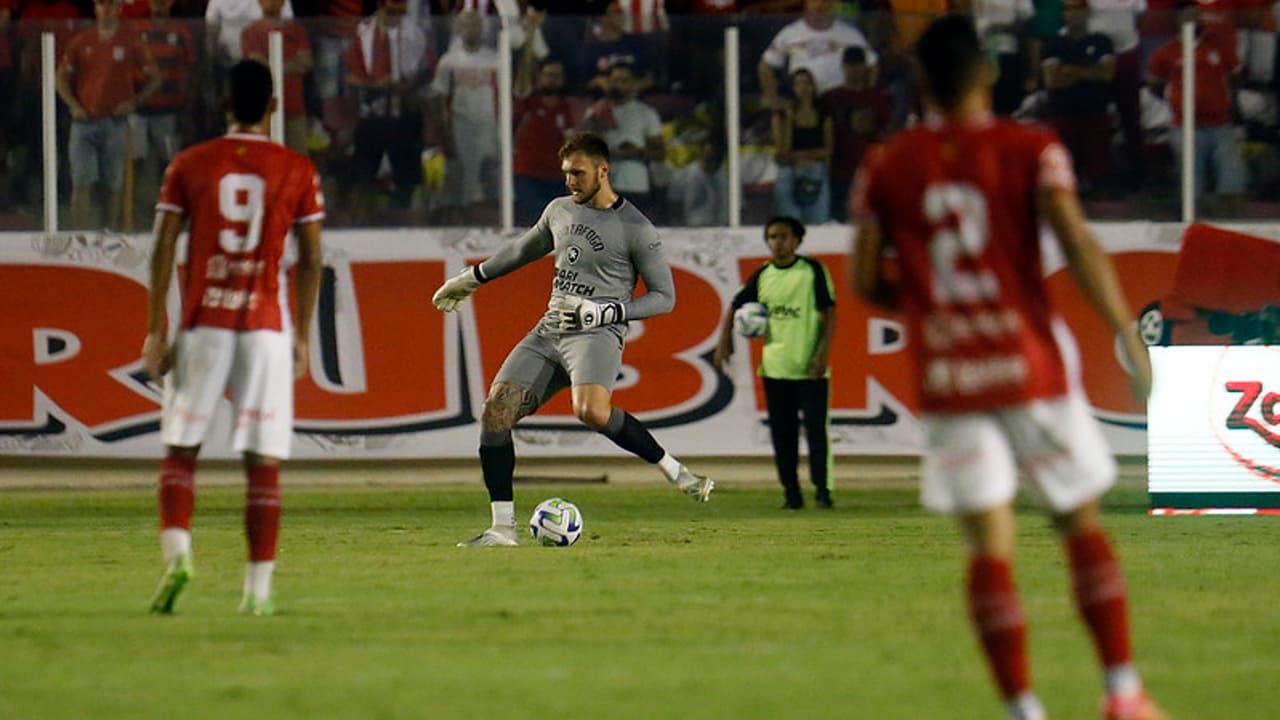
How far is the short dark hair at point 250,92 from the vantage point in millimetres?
8523

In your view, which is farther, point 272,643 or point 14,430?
point 14,430

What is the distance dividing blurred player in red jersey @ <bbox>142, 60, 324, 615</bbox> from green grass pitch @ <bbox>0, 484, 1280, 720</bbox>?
595 millimetres

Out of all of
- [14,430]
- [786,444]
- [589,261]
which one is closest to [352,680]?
[589,261]

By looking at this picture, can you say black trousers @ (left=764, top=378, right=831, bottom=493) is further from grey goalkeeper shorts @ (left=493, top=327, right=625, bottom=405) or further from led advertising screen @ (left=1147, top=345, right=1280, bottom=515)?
grey goalkeeper shorts @ (left=493, top=327, right=625, bottom=405)

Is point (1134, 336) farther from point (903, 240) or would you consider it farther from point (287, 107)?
point (287, 107)

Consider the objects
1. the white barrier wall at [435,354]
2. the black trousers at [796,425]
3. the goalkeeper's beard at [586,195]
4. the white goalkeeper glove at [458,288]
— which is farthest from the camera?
the white barrier wall at [435,354]

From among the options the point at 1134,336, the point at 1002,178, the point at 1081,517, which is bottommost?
the point at 1081,517

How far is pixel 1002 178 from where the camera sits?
564 centimetres

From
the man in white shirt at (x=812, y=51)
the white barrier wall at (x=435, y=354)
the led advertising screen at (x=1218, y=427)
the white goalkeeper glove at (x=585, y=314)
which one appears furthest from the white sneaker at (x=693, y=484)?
the man in white shirt at (x=812, y=51)

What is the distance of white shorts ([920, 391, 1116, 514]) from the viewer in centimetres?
562

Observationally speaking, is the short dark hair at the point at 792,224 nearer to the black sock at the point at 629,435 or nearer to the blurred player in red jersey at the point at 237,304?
the black sock at the point at 629,435

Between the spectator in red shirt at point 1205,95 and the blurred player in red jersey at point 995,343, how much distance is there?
1271cm

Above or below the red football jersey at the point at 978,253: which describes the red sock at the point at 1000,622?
below

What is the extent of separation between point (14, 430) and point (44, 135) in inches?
97.2
